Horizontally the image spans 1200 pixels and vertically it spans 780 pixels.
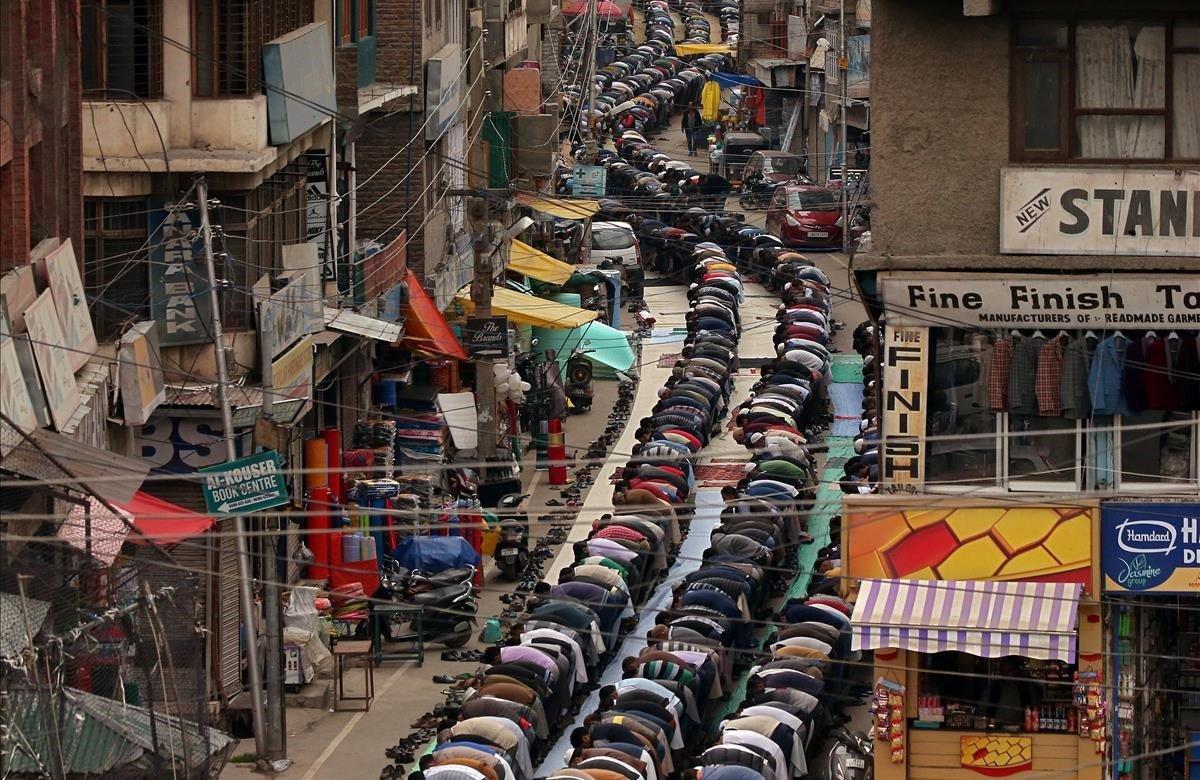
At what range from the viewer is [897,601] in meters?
24.5

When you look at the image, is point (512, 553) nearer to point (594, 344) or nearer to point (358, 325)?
point (358, 325)

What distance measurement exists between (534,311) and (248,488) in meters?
22.1

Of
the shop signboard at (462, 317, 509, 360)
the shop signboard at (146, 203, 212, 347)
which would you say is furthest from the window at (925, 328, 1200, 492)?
the shop signboard at (462, 317, 509, 360)

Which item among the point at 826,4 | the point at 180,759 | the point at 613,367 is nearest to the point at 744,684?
the point at 180,759

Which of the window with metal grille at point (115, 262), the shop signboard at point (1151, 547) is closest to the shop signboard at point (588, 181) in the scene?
the window with metal grille at point (115, 262)

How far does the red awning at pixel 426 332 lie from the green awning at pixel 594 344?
913 centimetres

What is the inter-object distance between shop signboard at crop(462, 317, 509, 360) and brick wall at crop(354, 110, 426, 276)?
1.85 meters

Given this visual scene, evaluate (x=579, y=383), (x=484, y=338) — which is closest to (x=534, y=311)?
(x=579, y=383)

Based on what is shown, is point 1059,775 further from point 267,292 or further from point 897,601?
point 267,292

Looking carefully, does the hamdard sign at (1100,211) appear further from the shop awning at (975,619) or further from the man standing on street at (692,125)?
the man standing on street at (692,125)

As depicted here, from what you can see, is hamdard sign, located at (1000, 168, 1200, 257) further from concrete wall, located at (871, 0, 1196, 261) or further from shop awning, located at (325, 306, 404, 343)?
shop awning, located at (325, 306, 404, 343)

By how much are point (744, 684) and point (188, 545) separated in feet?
22.0

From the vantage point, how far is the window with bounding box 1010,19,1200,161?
2403 cm

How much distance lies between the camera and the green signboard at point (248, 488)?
2534cm
